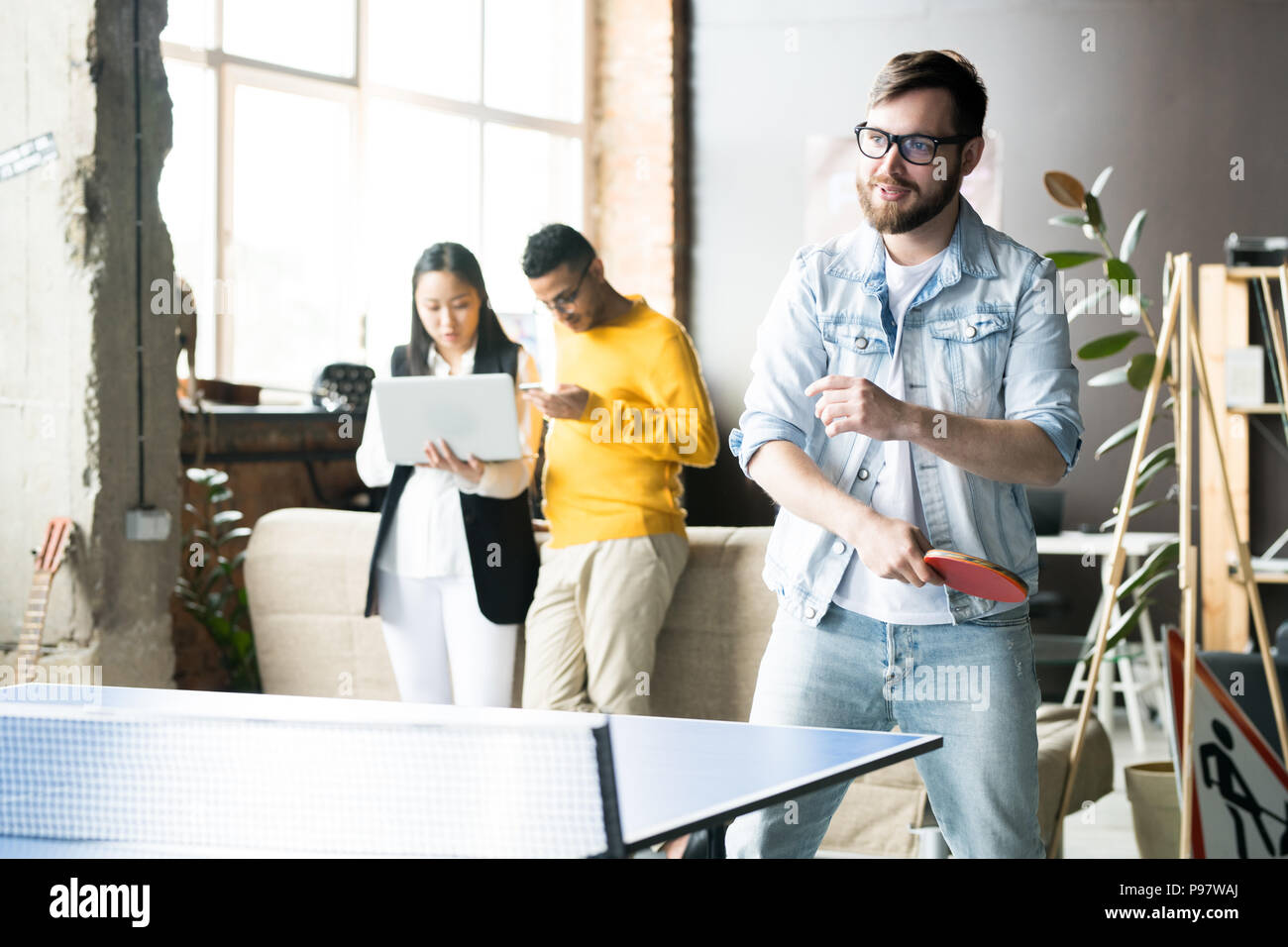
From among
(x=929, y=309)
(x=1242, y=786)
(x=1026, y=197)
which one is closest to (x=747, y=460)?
(x=929, y=309)

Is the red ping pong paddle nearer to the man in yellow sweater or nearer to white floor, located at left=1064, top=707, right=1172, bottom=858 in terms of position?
the man in yellow sweater

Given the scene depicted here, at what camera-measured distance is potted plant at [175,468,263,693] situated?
4.40m

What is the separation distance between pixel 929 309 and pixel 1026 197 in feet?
17.3

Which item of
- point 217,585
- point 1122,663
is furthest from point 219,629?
point 1122,663

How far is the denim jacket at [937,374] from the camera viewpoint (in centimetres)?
202

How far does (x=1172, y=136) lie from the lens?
22.1 feet

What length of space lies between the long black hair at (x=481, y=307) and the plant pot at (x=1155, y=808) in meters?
1.92

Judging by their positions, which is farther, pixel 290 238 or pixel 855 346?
pixel 290 238

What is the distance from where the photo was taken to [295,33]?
637 centimetres

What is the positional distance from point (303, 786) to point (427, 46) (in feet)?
20.2

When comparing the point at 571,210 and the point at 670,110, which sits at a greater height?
the point at 670,110

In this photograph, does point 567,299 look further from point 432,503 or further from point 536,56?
point 536,56
